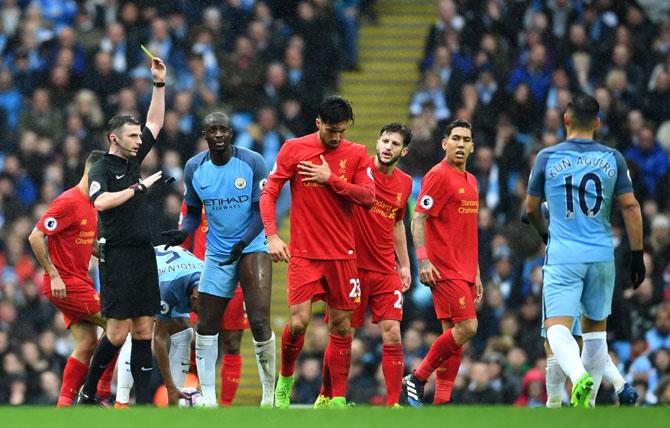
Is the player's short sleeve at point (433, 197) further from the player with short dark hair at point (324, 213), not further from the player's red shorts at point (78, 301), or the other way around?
the player's red shorts at point (78, 301)

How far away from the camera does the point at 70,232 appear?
45.9 ft

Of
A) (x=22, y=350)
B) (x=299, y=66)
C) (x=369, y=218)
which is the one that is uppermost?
(x=299, y=66)

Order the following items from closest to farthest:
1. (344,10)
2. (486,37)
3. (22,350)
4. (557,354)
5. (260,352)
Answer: (557,354) < (260,352) < (22,350) < (486,37) < (344,10)

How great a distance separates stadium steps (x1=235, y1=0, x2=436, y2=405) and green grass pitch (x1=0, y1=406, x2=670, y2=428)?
9.66 meters

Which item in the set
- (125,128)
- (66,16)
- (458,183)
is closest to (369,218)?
(458,183)

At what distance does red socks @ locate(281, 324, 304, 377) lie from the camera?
12.7 metres

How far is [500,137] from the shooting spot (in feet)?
63.9

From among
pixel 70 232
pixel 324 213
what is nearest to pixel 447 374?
pixel 324 213

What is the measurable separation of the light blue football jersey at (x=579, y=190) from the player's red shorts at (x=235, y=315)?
382 cm

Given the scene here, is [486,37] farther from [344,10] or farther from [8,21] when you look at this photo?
[8,21]

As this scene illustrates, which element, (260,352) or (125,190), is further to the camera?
(260,352)

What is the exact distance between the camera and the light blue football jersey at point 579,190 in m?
11.0

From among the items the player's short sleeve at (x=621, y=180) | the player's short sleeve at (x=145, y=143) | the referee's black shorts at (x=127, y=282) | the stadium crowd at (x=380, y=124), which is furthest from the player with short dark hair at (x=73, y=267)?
the player's short sleeve at (x=621, y=180)

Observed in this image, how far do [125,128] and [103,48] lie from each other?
28.9ft
